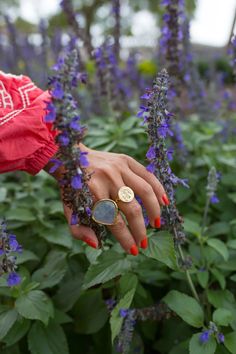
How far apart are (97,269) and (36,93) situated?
67cm

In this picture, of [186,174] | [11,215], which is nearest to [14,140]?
[11,215]

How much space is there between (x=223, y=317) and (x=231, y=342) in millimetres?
87

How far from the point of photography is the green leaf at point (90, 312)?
73.3 inches

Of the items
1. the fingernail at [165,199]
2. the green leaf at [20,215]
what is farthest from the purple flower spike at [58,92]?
the green leaf at [20,215]

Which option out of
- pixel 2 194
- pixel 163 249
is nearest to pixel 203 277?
pixel 163 249

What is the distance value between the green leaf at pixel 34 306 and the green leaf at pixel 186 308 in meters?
0.44

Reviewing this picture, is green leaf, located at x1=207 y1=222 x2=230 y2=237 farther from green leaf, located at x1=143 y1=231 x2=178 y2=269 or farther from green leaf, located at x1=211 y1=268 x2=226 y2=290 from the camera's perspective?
green leaf, located at x1=143 y1=231 x2=178 y2=269

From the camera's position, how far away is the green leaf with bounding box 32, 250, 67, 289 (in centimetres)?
178

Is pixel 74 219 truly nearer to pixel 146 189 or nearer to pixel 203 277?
pixel 146 189

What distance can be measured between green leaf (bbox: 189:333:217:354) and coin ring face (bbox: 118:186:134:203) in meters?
0.62

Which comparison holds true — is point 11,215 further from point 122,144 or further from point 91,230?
point 91,230

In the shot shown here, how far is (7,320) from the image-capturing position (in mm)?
Answer: 1629

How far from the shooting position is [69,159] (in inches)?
47.2

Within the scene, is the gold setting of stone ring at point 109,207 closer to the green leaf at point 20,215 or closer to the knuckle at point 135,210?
the knuckle at point 135,210
